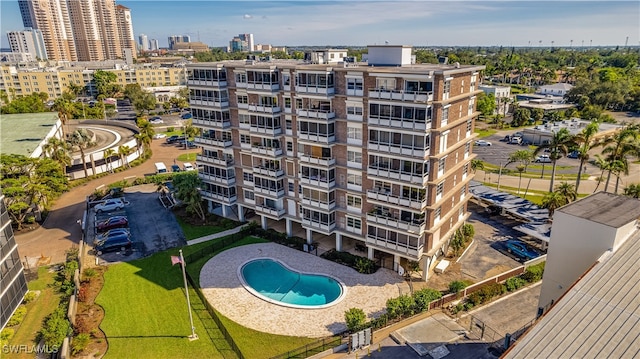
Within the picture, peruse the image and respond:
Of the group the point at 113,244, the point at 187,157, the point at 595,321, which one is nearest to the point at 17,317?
the point at 113,244

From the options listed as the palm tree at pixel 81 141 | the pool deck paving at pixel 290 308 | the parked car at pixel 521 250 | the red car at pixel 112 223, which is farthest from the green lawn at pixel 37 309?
the parked car at pixel 521 250

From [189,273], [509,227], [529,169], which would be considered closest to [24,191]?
[189,273]

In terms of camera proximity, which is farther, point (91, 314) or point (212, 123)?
point (212, 123)

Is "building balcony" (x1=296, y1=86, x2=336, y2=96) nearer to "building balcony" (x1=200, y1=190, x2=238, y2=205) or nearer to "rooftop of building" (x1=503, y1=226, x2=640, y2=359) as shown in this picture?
"building balcony" (x1=200, y1=190, x2=238, y2=205)

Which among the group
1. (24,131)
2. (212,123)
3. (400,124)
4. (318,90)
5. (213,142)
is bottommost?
(24,131)

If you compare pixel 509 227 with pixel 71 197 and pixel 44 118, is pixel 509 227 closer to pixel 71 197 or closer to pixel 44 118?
pixel 71 197

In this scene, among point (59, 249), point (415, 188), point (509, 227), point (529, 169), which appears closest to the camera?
point (415, 188)

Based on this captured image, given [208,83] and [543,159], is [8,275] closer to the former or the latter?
[208,83]
